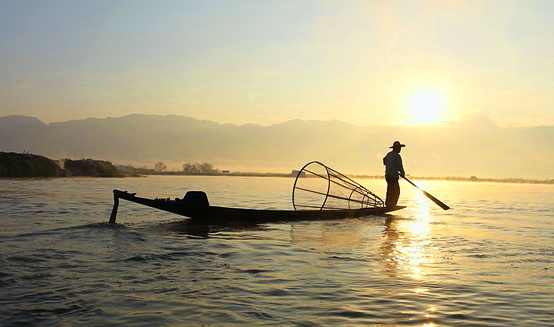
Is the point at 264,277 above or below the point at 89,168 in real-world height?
below

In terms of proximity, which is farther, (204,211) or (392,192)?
(392,192)

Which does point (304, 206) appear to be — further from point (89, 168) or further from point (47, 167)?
point (89, 168)

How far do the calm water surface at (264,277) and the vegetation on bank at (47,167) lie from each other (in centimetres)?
5416

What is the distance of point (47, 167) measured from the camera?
70.1 m

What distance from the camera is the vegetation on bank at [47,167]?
208 ft

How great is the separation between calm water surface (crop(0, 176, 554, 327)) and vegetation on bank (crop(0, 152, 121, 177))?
54.2 metres

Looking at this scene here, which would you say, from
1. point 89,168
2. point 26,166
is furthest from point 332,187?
point 89,168

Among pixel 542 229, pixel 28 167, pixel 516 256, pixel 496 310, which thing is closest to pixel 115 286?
pixel 496 310

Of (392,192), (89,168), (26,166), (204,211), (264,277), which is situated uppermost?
(89,168)

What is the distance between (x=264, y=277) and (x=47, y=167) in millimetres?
69457

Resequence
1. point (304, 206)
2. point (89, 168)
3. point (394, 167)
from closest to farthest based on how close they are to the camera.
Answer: point (304, 206), point (394, 167), point (89, 168)

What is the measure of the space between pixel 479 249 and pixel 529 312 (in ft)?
20.4

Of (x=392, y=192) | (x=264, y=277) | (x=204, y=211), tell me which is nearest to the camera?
(x=264, y=277)

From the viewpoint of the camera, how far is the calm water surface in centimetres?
641
